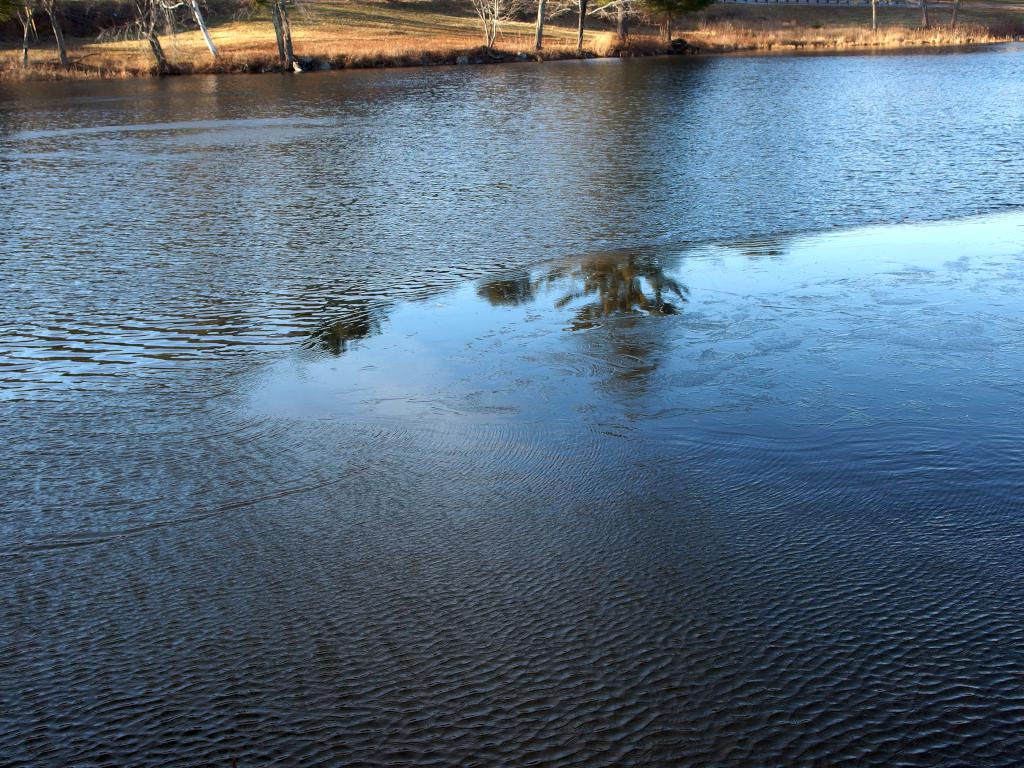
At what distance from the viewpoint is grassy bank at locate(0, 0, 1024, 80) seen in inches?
1794

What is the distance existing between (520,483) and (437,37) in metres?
52.7

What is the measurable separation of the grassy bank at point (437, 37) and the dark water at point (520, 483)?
35843 millimetres

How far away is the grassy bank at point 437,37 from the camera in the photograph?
4556cm

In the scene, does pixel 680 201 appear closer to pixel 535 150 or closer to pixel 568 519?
pixel 535 150

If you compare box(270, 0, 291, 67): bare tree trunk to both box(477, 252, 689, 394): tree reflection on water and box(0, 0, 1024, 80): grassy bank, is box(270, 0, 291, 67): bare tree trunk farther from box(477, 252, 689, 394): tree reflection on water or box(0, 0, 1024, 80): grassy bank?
box(477, 252, 689, 394): tree reflection on water

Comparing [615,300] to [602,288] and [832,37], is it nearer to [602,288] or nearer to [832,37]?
[602,288]

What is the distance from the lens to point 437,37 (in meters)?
54.0

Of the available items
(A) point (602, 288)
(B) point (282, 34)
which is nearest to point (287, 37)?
(B) point (282, 34)

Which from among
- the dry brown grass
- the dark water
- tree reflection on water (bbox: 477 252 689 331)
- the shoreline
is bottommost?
the dark water

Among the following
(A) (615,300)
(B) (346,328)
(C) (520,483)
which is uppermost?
(A) (615,300)

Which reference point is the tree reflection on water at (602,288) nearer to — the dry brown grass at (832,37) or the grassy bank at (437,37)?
the grassy bank at (437,37)

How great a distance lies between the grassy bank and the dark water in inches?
1411

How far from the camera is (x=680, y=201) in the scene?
43.3ft

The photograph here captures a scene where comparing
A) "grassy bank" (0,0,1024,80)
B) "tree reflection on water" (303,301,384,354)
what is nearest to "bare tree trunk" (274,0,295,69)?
"grassy bank" (0,0,1024,80)
